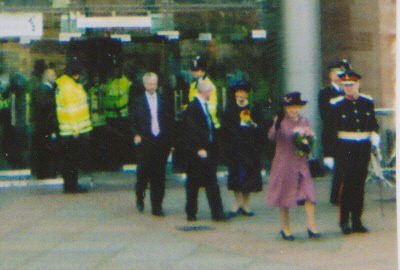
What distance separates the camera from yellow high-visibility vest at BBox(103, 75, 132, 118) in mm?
16469

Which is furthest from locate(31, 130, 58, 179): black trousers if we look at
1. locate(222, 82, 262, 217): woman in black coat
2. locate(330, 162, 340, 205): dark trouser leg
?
locate(330, 162, 340, 205): dark trouser leg

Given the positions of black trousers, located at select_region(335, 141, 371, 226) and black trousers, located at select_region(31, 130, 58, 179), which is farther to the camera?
black trousers, located at select_region(31, 130, 58, 179)

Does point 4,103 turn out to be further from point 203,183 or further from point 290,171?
point 290,171

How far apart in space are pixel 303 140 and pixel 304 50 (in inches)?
→ 195

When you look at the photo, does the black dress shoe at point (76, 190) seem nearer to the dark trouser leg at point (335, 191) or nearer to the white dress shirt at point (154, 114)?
the white dress shirt at point (154, 114)

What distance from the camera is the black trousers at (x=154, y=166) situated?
12648 millimetres

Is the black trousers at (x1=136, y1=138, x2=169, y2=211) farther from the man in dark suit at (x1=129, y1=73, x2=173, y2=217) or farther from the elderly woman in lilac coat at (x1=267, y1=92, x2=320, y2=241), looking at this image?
the elderly woman in lilac coat at (x1=267, y1=92, x2=320, y2=241)

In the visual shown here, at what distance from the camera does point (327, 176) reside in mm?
15922

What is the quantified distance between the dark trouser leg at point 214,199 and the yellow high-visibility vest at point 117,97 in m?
4.64

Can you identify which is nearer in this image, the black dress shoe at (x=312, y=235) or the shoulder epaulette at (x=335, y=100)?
the black dress shoe at (x=312, y=235)

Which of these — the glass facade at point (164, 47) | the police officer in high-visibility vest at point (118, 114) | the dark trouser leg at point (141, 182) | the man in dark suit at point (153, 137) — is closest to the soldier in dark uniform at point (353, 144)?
the man in dark suit at point (153, 137)

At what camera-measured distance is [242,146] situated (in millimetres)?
12359

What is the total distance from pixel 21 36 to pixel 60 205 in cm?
334

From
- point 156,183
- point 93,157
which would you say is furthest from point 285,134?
point 93,157
